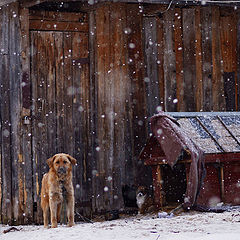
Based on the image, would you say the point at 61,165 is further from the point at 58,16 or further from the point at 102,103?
the point at 58,16

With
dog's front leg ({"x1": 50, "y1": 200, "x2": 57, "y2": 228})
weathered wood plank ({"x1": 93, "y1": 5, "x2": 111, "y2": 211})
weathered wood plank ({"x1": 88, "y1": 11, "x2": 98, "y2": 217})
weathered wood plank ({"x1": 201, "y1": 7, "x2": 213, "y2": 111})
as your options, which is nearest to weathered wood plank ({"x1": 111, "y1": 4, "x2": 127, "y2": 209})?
weathered wood plank ({"x1": 93, "y1": 5, "x2": 111, "y2": 211})

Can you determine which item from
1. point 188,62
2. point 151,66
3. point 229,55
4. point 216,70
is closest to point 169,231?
point 151,66

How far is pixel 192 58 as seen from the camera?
11.2 metres

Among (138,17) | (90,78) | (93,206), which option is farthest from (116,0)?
(93,206)

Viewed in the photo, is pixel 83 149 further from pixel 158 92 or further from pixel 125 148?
pixel 158 92

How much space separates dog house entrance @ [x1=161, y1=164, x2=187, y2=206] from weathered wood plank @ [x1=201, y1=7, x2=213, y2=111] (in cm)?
159

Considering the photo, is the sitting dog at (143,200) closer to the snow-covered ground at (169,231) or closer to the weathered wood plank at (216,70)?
the snow-covered ground at (169,231)

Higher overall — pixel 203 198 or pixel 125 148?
pixel 125 148

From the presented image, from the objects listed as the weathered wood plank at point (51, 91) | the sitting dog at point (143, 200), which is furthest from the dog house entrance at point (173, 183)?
the weathered wood plank at point (51, 91)

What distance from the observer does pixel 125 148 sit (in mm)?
10703

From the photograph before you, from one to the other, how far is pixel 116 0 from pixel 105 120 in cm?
220

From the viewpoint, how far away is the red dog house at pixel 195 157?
9234 millimetres

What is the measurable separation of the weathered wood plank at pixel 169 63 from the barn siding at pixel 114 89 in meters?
0.02

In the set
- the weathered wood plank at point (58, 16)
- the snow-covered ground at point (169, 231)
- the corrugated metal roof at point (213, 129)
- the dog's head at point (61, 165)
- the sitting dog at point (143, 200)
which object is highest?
the weathered wood plank at point (58, 16)
